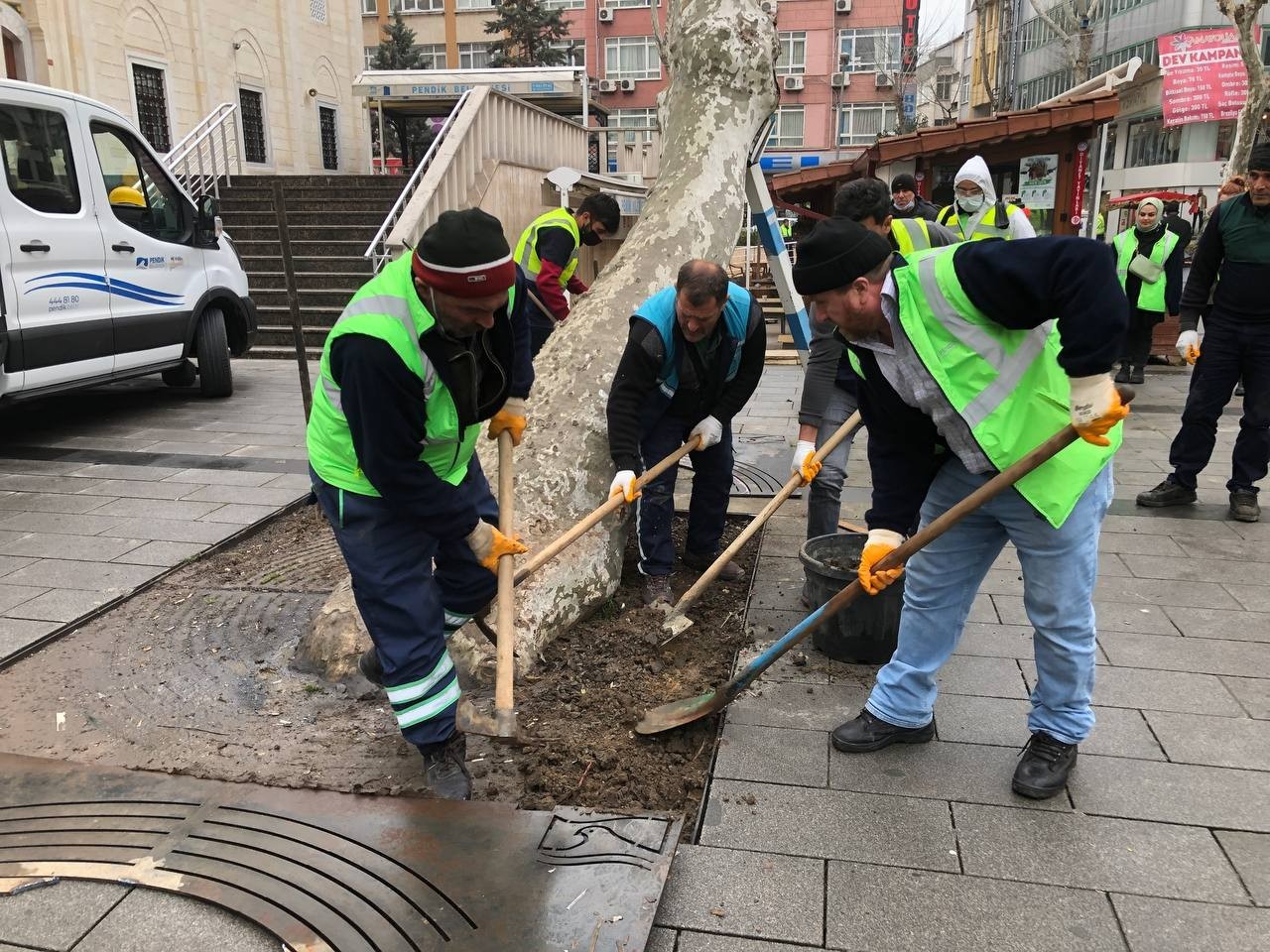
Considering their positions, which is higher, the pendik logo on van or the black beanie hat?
the black beanie hat

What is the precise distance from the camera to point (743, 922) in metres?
2.09

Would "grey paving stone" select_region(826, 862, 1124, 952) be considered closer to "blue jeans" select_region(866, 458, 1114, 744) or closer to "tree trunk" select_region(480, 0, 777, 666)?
"blue jeans" select_region(866, 458, 1114, 744)

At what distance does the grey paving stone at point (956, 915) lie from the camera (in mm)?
2012

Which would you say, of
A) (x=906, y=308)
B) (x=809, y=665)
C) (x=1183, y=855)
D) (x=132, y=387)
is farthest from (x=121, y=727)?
(x=132, y=387)

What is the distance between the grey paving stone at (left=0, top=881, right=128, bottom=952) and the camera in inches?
82.3

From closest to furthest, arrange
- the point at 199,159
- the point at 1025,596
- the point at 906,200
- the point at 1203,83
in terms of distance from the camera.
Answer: the point at 1025,596 < the point at 906,200 < the point at 199,159 < the point at 1203,83

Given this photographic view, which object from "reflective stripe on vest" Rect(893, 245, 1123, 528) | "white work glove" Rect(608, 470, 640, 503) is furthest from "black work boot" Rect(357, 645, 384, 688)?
"reflective stripe on vest" Rect(893, 245, 1123, 528)

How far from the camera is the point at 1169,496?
201 inches

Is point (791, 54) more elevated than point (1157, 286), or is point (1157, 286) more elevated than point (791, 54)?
point (791, 54)

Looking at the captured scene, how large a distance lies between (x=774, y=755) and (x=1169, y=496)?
3.53 meters

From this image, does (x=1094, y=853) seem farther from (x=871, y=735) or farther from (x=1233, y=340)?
(x=1233, y=340)

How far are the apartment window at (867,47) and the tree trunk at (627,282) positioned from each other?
37583 millimetres

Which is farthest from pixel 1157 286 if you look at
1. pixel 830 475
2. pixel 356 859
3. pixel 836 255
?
pixel 356 859

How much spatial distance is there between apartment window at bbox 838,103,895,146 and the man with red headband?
40.4 meters
